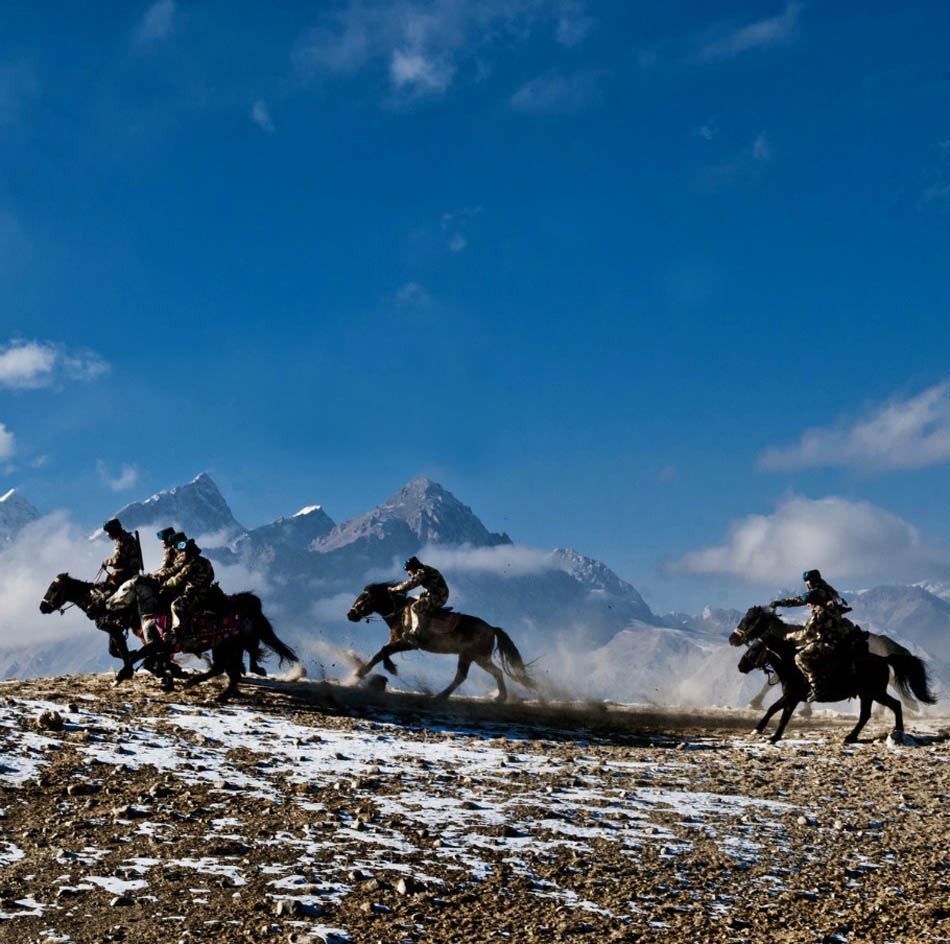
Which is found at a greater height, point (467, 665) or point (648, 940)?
point (467, 665)

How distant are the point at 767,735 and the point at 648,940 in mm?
12169

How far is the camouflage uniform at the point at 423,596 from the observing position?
20000 mm

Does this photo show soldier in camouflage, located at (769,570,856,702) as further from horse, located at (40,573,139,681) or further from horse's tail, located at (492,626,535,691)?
horse, located at (40,573,139,681)

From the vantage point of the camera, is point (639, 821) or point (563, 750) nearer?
point (639, 821)

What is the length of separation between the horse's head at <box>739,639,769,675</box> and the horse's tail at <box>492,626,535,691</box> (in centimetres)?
529

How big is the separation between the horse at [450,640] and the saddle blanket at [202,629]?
3707 millimetres

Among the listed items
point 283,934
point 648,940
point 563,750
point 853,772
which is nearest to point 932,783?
point 853,772

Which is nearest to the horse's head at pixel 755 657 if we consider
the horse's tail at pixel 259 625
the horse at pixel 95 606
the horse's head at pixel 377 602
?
the horse's head at pixel 377 602

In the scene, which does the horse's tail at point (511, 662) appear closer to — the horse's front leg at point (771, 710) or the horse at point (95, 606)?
the horse's front leg at point (771, 710)

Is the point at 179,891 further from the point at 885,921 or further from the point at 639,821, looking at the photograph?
the point at 885,921

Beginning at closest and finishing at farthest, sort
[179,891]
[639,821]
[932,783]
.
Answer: [179,891] → [639,821] → [932,783]

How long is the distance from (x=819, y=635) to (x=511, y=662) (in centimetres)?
744

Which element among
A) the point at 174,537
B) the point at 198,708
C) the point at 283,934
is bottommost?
the point at 283,934

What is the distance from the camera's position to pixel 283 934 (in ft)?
21.4
